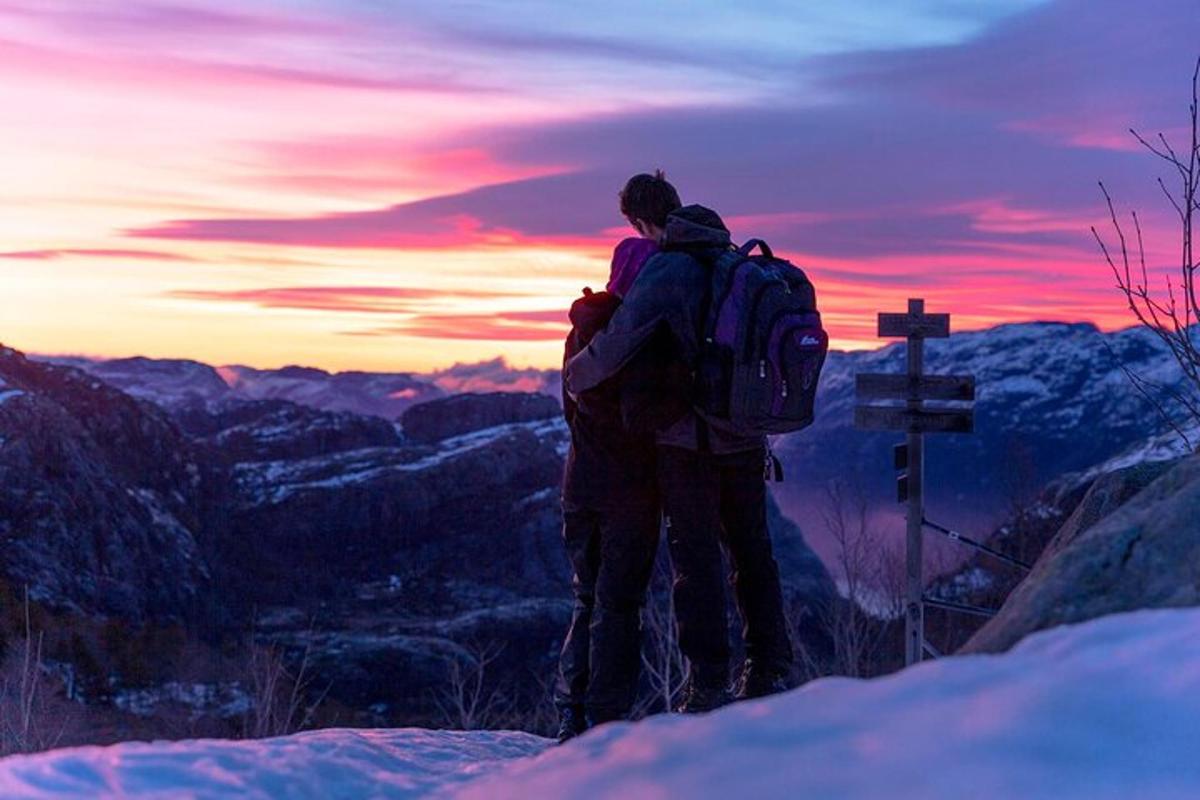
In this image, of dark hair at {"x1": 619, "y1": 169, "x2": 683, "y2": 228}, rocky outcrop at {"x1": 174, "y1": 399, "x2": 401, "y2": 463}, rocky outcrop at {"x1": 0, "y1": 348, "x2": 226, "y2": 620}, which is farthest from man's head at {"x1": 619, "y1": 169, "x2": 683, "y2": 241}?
rocky outcrop at {"x1": 174, "y1": 399, "x2": 401, "y2": 463}

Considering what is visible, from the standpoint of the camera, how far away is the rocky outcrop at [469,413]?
172000 millimetres

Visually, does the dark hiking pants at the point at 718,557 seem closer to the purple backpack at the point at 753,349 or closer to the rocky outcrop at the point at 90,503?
the purple backpack at the point at 753,349

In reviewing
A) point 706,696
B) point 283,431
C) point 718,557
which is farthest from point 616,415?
point 283,431

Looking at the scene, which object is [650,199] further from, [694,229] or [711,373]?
A: [711,373]

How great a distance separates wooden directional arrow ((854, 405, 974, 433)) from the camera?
48.1ft

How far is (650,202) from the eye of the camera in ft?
20.6

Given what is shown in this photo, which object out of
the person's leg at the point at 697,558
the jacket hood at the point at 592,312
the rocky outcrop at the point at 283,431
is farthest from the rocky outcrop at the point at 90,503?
the jacket hood at the point at 592,312

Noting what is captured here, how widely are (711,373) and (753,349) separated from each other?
7.9 inches

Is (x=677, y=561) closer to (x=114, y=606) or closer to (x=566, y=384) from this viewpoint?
(x=566, y=384)

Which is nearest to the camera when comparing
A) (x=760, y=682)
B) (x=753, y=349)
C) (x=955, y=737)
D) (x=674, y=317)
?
(x=955, y=737)

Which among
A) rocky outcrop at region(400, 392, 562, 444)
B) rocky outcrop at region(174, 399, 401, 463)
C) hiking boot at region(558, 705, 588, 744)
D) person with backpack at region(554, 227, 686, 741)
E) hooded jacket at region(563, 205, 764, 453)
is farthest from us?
rocky outcrop at region(400, 392, 562, 444)

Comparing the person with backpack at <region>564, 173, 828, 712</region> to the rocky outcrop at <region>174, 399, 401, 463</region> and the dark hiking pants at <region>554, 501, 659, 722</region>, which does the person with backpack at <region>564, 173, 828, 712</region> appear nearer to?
the dark hiking pants at <region>554, 501, 659, 722</region>

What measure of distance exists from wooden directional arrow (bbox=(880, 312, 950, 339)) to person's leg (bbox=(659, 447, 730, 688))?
8.54 metres

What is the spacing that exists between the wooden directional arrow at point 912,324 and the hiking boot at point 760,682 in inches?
328
